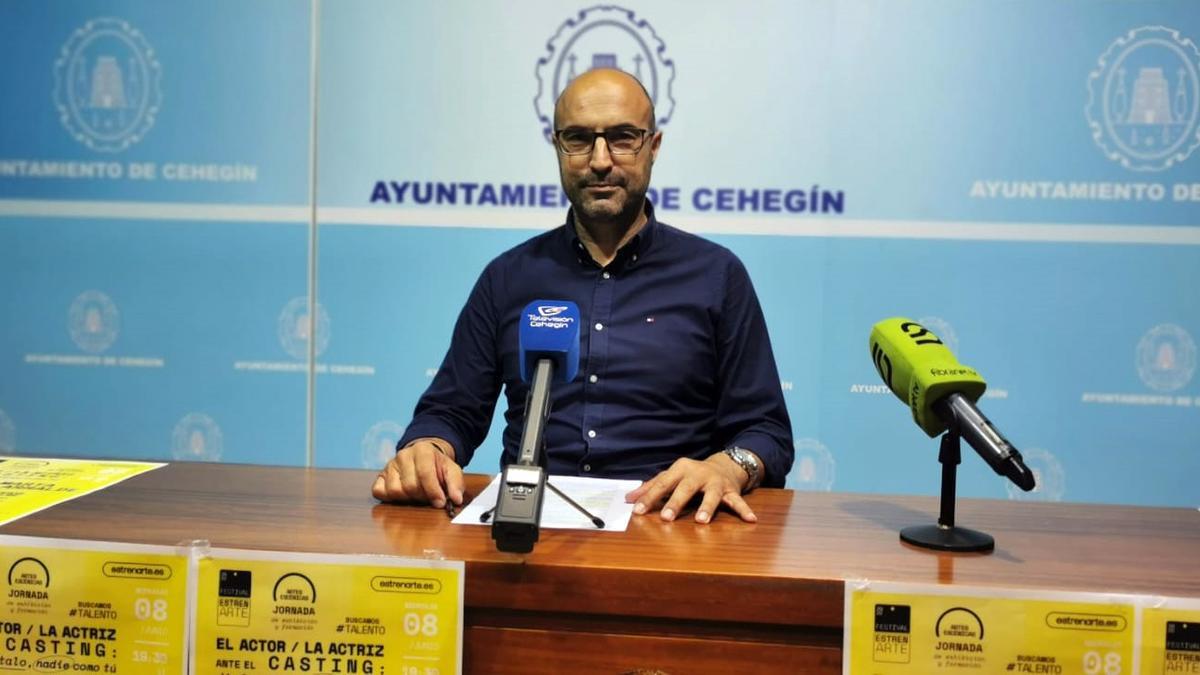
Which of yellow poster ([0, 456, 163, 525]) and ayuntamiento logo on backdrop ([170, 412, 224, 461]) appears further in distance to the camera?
ayuntamiento logo on backdrop ([170, 412, 224, 461])

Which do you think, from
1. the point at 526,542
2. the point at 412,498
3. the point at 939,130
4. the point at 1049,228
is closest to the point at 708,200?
the point at 939,130

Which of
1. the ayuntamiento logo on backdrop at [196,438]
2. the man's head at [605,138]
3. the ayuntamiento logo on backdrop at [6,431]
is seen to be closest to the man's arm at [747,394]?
the man's head at [605,138]

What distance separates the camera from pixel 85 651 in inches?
50.8

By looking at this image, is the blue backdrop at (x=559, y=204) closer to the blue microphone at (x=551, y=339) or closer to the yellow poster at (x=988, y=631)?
the blue microphone at (x=551, y=339)

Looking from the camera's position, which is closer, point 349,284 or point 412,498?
point 412,498

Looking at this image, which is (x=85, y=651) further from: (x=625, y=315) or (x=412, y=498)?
(x=625, y=315)

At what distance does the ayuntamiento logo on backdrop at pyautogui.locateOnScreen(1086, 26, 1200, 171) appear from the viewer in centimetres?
312

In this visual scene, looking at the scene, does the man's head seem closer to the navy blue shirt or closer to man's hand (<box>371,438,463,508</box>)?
the navy blue shirt

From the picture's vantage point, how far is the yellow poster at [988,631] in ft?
3.84

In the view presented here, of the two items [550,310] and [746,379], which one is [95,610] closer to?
[550,310]

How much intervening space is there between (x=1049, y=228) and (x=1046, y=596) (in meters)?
2.27

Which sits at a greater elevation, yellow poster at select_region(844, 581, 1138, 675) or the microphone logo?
the microphone logo

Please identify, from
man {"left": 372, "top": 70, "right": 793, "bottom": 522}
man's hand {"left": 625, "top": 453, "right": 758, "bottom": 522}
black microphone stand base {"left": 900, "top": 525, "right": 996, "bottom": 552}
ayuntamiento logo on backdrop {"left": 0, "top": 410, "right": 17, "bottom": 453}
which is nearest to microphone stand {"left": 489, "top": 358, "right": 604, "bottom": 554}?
man's hand {"left": 625, "top": 453, "right": 758, "bottom": 522}

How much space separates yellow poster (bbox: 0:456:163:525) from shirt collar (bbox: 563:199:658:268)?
3.15ft
